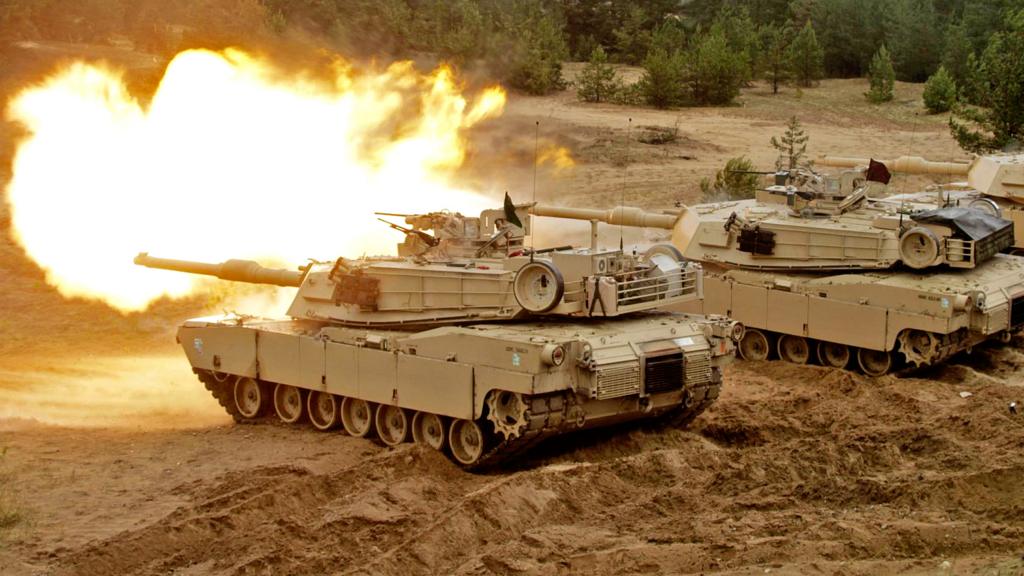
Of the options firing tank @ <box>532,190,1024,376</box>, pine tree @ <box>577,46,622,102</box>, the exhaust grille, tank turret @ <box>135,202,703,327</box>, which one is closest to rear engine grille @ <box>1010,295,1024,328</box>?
firing tank @ <box>532,190,1024,376</box>

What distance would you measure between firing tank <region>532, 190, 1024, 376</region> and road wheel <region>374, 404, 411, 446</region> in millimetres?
6824

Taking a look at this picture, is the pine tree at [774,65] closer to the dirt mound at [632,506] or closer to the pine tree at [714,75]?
the pine tree at [714,75]

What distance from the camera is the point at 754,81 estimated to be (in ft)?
184

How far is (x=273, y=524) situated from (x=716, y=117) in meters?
34.2

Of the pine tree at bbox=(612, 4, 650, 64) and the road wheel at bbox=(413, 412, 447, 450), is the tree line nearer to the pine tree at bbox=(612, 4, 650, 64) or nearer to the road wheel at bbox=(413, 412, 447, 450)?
the pine tree at bbox=(612, 4, 650, 64)

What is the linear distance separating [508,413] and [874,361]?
809 centimetres

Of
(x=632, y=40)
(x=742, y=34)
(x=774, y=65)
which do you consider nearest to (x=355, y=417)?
(x=774, y=65)

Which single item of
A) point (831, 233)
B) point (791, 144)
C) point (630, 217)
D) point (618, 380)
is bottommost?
point (618, 380)

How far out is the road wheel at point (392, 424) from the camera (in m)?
19.0

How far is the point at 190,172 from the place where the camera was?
27.2 m

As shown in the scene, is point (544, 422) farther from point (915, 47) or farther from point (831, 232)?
point (915, 47)

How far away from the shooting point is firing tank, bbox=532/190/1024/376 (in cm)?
2242

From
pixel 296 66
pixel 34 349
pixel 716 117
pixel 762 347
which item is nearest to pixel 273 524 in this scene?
pixel 762 347

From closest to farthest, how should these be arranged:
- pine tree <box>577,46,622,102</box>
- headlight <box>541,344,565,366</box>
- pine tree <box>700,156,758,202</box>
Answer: headlight <box>541,344,565,366</box> < pine tree <box>700,156,758,202</box> < pine tree <box>577,46,622,102</box>
